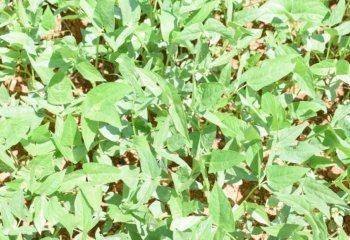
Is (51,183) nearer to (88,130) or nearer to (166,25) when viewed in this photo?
(88,130)

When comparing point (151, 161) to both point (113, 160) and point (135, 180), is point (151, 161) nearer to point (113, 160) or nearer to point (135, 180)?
point (135, 180)

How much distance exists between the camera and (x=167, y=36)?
1.23 m

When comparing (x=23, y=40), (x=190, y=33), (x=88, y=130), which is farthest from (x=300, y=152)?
(x=23, y=40)

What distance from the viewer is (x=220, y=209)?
95 centimetres

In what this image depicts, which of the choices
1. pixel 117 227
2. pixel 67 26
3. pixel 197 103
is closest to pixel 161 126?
pixel 197 103

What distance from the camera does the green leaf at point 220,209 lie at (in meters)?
0.93

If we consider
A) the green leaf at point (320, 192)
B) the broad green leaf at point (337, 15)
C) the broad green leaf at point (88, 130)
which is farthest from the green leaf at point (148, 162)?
the broad green leaf at point (337, 15)

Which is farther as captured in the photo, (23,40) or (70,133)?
(23,40)

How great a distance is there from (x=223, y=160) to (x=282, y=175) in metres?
0.12

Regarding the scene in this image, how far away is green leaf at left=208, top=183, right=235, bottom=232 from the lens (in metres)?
0.93

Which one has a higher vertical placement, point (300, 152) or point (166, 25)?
point (166, 25)

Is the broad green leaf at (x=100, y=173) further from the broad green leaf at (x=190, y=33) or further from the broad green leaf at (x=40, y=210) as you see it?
the broad green leaf at (x=190, y=33)

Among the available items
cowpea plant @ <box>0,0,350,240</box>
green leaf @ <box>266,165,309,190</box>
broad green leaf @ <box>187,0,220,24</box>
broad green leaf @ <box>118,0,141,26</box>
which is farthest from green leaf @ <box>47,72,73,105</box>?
green leaf @ <box>266,165,309,190</box>

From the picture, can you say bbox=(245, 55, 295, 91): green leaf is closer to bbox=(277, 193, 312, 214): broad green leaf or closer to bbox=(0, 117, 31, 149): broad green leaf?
bbox=(277, 193, 312, 214): broad green leaf
